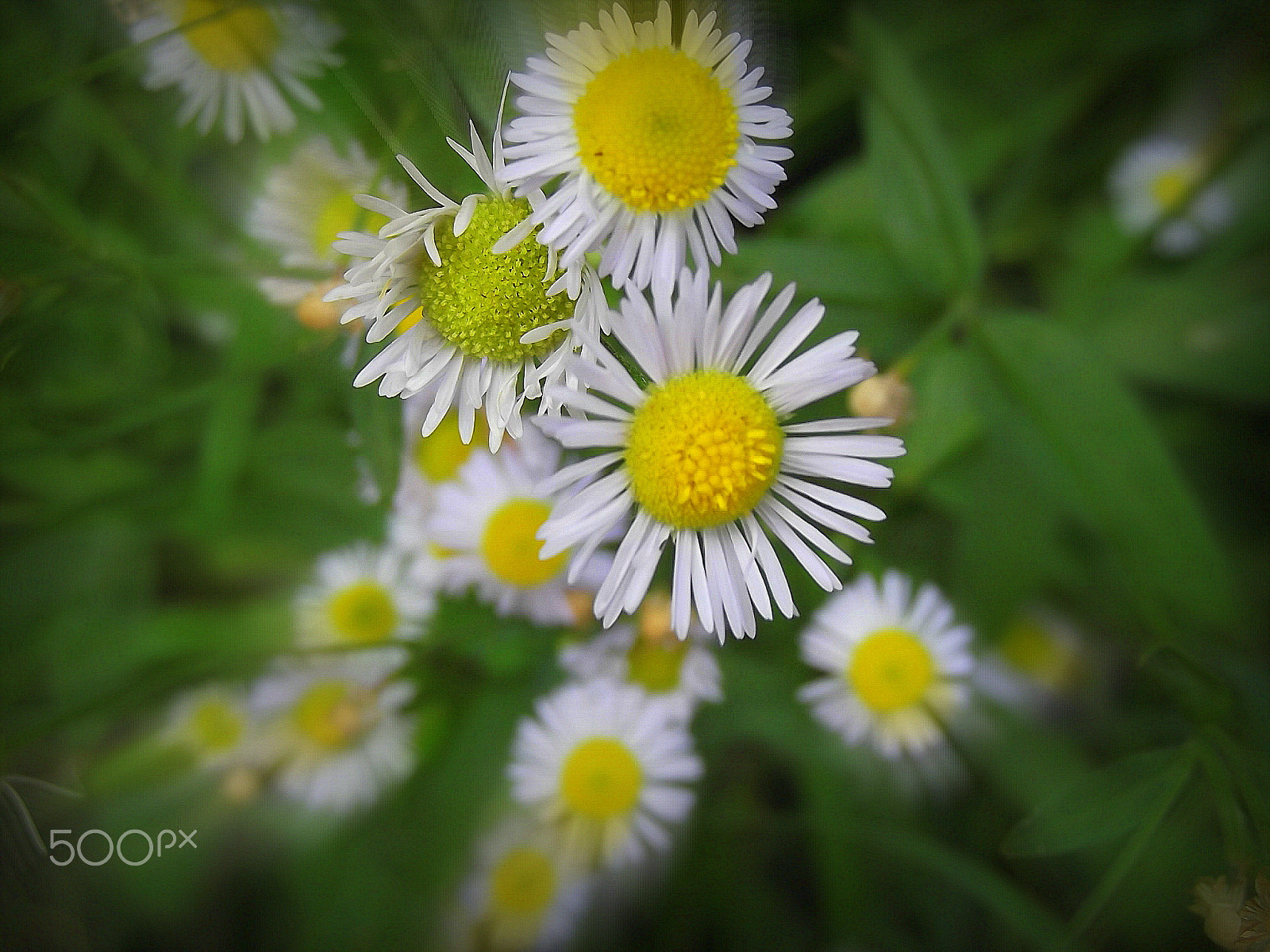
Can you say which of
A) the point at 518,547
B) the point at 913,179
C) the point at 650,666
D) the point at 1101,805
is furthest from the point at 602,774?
the point at 913,179

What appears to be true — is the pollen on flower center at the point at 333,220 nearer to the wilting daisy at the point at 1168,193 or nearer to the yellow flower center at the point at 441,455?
the yellow flower center at the point at 441,455

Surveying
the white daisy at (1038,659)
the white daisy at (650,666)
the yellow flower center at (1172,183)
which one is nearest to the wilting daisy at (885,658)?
the white daisy at (650,666)

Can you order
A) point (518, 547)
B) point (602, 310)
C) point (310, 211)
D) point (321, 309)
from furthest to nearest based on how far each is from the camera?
point (518, 547)
point (310, 211)
point (321, 309)
point (602, 310)

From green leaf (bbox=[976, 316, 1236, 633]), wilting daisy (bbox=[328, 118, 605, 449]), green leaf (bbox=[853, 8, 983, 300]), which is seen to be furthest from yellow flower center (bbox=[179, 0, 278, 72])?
green leaf (bbox=[976, 316, 1236, 633])

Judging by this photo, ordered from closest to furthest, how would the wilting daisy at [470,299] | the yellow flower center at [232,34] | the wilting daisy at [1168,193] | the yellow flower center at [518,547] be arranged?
the wilting daisy at [470,299]
the yellow flower center at [232,34]
the yellow flower center at [518,547]
the wilting daisy at [1168,193]

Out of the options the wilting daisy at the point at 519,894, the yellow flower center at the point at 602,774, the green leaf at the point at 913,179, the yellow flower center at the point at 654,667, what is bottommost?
the wilting daisy at the point at 519,894

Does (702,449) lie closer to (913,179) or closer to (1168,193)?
(913,179)
